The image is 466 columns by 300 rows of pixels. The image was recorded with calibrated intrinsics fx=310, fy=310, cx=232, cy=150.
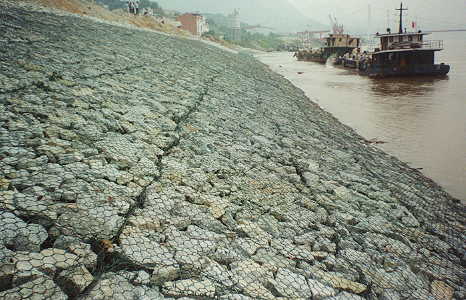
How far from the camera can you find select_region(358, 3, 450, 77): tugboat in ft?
107

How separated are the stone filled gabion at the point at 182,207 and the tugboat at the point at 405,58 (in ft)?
102

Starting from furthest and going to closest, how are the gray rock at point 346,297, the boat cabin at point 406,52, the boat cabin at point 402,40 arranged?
the boat cabin at point 402,40 → the boat cabin at point 406,52 → the gray rock at point 346,297

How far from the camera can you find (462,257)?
411 cm

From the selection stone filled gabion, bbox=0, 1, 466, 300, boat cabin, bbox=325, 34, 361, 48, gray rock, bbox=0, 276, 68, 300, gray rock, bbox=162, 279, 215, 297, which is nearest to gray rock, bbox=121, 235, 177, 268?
stone filled gabion, bbox=0, 1, 466, 300

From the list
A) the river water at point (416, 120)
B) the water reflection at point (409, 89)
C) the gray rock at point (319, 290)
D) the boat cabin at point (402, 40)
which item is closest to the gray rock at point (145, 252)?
the gray rock at point (319, 290)

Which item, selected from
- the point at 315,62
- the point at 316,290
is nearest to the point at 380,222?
the point at 316,290

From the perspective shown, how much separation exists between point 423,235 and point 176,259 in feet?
12.1

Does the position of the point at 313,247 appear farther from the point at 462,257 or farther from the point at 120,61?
the point at 120,61

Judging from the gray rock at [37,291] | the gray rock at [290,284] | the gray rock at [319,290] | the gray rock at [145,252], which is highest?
the gray rock at [37,291]

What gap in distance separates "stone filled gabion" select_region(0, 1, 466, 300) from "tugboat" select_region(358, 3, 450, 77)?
31.2m

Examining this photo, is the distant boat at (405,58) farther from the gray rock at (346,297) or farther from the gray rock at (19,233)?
the gray rock at (19,233)

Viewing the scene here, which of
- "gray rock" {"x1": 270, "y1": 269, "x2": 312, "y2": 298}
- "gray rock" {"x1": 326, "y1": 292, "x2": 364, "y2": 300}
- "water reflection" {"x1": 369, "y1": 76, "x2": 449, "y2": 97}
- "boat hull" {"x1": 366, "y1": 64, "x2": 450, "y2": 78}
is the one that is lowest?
"gray rock" {"x1": 326, "y1": 292, "x2": 364, "y2": 300}

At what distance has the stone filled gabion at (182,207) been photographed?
6.92ft

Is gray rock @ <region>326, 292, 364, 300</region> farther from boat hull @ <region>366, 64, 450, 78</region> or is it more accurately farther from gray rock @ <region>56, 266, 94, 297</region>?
boat hull @ <region>366, 64, 450, 78</region>
